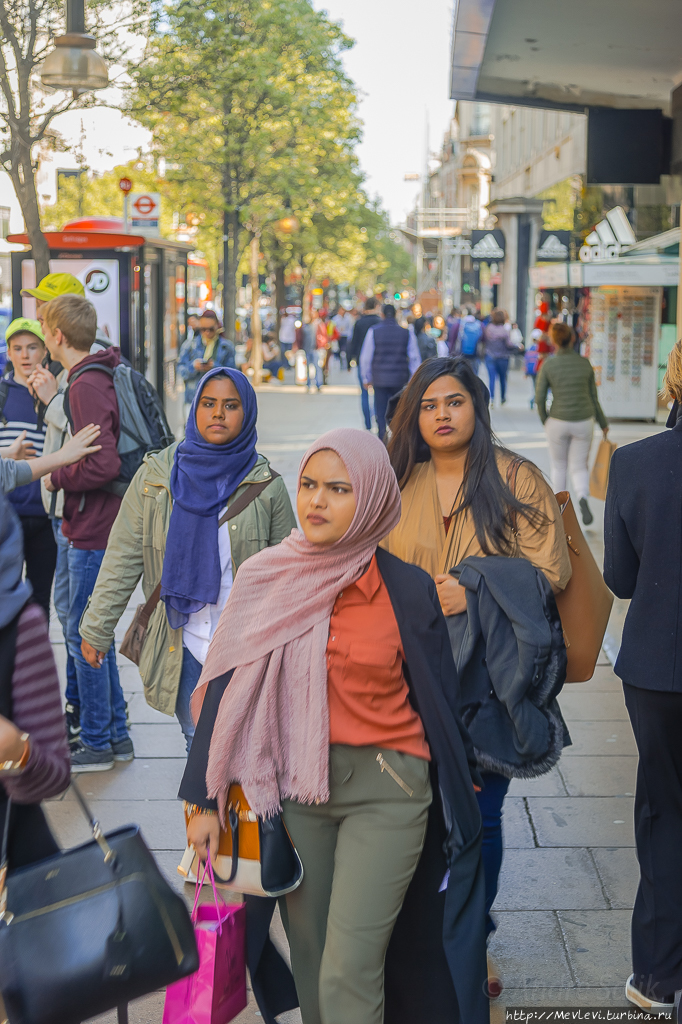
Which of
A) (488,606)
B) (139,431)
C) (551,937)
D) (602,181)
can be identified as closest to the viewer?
(488,606)

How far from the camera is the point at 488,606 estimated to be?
10.9 ft

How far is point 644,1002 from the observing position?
11.4 feet

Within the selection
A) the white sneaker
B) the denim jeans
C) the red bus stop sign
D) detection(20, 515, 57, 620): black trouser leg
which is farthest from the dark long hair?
the red bus stop sign

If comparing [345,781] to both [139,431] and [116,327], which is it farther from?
[116,327]

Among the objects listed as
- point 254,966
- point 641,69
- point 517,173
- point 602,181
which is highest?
point 517,173

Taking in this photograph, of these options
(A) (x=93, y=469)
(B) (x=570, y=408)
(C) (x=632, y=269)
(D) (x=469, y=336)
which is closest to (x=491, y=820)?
(A) (x=93, y=469)

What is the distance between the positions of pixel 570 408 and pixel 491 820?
24.5 ft

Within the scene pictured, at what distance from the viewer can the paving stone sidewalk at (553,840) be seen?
3.67 meters

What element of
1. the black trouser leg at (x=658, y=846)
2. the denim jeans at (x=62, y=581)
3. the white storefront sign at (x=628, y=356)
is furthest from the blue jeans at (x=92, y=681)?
the white storefront sign at (x=628, y=356)

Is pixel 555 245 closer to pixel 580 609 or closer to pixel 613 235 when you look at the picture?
pixel 613 235

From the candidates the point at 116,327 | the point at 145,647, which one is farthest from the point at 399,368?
the point at 145,647

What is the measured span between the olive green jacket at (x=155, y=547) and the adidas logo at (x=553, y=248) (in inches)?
798

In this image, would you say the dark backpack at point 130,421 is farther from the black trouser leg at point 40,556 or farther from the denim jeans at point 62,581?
the black trouser leg at point 40,556

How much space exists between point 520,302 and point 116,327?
1180 inches
